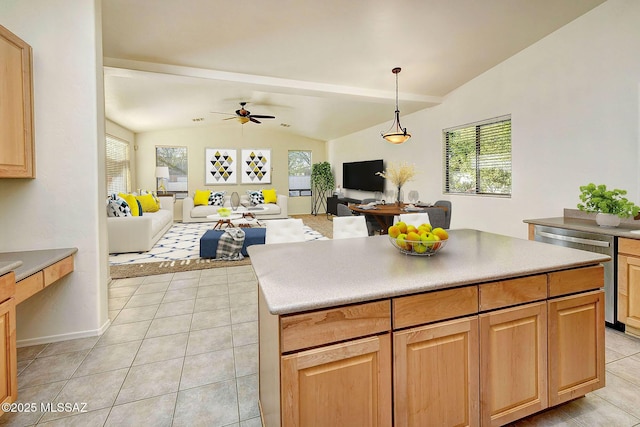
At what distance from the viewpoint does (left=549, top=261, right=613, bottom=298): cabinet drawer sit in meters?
1.40

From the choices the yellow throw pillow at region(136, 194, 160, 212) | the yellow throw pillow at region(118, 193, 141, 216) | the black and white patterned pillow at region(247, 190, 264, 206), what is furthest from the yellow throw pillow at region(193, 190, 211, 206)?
the yellow throw pillow at region(118, 193, 141, 216)

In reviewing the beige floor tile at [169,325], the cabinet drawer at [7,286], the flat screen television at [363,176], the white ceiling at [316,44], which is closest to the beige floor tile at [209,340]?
the beige floor tile at [169,325]

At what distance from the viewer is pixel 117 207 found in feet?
16.0

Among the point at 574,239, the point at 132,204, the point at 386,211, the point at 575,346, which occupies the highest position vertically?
the point at 132,204

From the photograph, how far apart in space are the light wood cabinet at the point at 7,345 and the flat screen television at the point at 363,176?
657 centimetres

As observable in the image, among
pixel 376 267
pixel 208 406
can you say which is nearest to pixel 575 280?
pixel 376 267

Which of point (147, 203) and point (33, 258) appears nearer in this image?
point (33, 258)

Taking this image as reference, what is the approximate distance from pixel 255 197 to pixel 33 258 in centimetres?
674

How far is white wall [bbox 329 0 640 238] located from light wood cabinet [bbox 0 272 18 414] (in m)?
4.77

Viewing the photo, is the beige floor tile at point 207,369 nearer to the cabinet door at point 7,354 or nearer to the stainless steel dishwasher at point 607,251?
the cabinet door at point 7,354

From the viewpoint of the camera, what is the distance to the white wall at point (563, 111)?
9.95 feet

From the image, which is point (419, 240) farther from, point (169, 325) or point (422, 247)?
point (169, 325)

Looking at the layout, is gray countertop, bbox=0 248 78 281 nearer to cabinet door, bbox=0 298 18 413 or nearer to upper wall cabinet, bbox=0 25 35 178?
cabinet door, bbox=0 298 18 413

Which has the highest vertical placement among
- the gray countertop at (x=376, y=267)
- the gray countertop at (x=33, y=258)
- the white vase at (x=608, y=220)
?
the white vase at (x=608, y=220)
